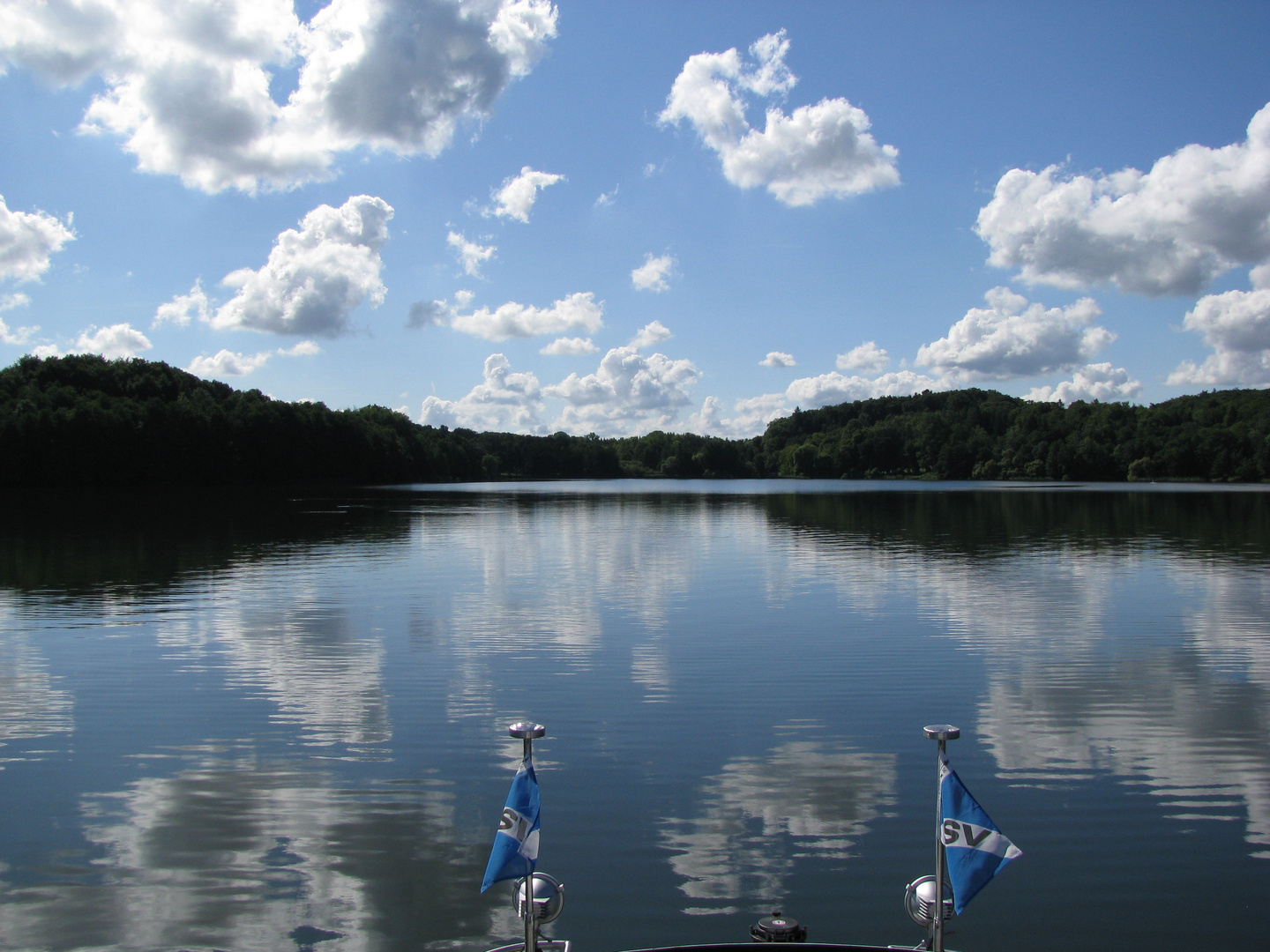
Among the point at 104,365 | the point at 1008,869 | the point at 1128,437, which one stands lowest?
the point at 1008,869

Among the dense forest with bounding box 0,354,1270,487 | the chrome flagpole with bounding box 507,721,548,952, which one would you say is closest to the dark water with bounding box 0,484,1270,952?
the chrome flagpole with bounding box 507,721,548,952

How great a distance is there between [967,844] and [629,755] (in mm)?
6055

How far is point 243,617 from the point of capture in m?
19.6

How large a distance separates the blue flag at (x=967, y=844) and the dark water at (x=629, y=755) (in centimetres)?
207

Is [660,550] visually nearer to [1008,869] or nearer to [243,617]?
[243,617]

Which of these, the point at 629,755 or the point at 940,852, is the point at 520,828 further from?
the point at 629,755

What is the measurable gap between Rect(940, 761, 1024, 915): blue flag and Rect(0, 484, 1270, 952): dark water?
2072mm

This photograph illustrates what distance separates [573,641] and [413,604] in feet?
21.3

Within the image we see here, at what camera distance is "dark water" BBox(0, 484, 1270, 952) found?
6707mm

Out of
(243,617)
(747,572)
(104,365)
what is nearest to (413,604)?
(243,617)

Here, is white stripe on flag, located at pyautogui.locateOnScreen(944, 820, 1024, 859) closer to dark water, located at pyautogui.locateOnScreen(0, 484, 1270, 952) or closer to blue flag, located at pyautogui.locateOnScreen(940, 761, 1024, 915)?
blue flag, located at pyautogui.locateOnScreen(940, 761, 1024, 915)

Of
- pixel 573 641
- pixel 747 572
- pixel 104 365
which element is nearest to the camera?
pixel 573 641

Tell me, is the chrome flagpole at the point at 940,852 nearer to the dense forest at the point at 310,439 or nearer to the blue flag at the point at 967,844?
the blue flag at the point at 967,844

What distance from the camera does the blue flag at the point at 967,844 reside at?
14.6ft
